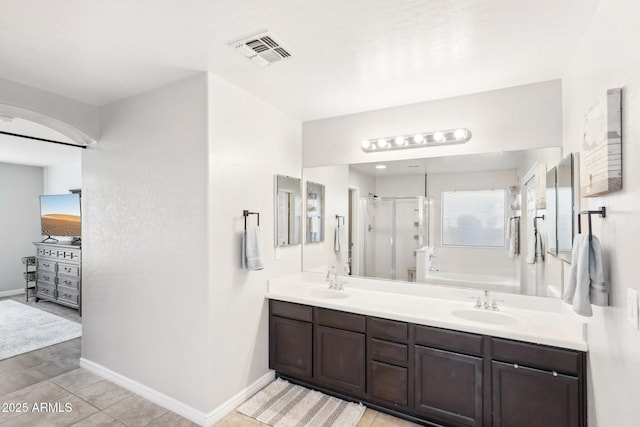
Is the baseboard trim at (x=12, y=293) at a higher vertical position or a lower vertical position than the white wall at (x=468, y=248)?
lower

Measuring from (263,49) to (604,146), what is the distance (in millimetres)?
1808

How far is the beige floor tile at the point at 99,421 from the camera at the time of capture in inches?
90.6

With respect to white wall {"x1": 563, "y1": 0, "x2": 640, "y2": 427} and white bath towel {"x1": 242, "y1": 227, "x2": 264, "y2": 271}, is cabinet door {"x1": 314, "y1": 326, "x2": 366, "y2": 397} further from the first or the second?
white wall {"x1": 563, "y1": 0, "x2": 640, "y2": 427}

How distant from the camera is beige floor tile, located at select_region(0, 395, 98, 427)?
232 cm

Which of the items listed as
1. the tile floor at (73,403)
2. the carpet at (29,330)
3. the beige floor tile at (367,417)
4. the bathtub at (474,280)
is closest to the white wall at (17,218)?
the carpet at (29,330)

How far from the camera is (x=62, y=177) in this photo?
20.4ft

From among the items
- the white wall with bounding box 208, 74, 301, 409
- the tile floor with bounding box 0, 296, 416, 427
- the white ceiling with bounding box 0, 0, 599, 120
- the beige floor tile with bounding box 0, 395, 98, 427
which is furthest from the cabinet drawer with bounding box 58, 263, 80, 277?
the white wall with bounding box 208, 74, 301, 409

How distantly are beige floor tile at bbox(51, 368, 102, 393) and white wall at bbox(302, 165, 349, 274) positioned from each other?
2179 millimetres

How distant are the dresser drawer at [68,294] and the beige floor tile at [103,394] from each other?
2754 mm

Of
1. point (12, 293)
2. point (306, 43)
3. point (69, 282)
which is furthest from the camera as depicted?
point (12, 293)

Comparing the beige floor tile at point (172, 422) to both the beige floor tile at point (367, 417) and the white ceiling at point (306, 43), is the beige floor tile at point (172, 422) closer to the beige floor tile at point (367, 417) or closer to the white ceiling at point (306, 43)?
the beige floor tile at point (367, 417)

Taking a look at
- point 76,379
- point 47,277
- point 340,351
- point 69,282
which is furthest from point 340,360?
point 47,277

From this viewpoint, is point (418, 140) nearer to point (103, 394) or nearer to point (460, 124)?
point (460, 124)

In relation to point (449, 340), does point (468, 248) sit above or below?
above
